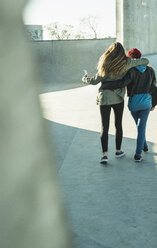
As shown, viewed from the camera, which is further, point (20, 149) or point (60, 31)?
point (60, 31)

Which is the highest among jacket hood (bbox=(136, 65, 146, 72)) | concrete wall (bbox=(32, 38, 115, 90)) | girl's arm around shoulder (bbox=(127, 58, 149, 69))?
girl's arm around shoulder (bbox=(127, 58, 149, 69))

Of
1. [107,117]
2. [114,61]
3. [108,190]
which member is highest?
[114,61]

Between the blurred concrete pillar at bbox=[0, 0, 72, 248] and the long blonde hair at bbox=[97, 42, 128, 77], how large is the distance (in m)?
4.23

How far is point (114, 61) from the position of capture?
448 centimetres

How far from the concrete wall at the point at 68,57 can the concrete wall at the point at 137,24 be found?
157 centimetres

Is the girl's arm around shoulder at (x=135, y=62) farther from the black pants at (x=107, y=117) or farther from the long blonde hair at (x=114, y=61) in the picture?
the black pants at (x=107, y=117)

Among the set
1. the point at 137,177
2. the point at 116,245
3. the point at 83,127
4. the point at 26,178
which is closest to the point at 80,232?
the point at 116,245

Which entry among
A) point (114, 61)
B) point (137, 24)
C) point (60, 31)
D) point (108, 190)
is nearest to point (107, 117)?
point (114, 61)

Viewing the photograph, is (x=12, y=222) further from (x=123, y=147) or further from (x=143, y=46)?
(x=143, y=46)

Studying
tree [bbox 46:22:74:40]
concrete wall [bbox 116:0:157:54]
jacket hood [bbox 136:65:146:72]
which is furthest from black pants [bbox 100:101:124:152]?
tree [bbox 46:22:74:40]

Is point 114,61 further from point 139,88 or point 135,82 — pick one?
point 139,88

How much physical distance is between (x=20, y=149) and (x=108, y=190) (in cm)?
352

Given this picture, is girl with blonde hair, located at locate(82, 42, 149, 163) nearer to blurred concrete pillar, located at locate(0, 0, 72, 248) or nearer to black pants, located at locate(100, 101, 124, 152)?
black pants, located at locate(100, 101, 124, 152)

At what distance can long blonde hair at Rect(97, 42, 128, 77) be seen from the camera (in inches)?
177
